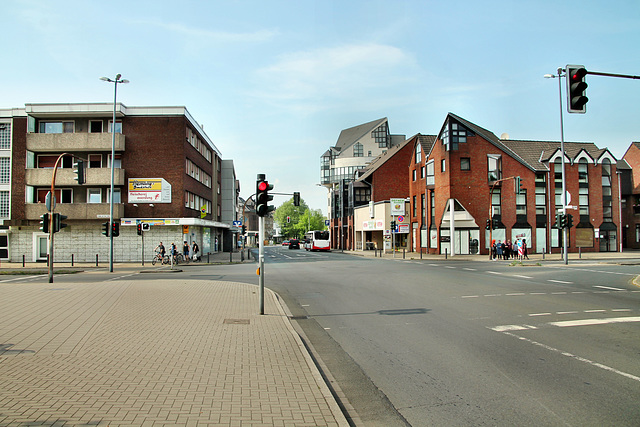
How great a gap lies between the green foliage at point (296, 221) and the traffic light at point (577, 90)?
338 ft

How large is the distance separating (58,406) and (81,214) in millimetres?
35505

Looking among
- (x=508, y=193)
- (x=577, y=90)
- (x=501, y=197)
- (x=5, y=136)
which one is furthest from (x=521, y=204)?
(x=5, y=136)

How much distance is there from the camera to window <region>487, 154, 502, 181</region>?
44.4m

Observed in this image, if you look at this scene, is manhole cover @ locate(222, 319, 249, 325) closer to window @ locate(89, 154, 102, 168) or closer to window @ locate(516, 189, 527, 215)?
window @ locate(89, 154, 102, 168)

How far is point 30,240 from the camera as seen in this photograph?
37.3 metres

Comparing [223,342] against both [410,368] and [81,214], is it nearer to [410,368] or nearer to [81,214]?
[410,368]

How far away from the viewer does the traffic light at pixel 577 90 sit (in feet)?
33.7

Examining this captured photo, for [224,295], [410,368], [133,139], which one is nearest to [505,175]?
[133,139]

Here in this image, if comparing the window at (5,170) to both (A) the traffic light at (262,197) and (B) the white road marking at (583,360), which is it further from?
(B) the white road marking at (583,360)

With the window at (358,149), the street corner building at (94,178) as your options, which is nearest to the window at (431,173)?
the street corner building at (94,178)

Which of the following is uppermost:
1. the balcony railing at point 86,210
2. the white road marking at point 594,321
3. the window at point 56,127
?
the window at point 56,127

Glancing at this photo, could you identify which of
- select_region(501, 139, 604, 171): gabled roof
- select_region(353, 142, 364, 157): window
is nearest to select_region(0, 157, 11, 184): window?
select_region(501, 139, 604, 171): gabled roof

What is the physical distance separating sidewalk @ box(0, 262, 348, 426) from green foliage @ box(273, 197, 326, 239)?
103 meters

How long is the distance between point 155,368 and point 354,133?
98.6m
